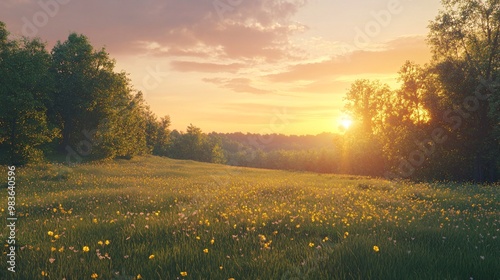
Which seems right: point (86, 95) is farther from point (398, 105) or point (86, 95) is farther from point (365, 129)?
point (365, 129)

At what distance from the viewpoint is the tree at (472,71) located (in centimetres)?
3325

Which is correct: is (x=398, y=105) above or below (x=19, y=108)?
above

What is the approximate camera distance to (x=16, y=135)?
30.0 metres

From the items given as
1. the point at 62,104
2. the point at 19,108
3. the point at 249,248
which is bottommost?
the point at 249,248

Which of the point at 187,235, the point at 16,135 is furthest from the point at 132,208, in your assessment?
the point at 16,135

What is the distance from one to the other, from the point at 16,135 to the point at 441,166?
4310 centimetres

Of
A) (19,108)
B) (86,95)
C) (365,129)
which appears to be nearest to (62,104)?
(86,95)

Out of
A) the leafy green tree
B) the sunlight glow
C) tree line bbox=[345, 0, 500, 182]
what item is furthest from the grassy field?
the sunlight glow

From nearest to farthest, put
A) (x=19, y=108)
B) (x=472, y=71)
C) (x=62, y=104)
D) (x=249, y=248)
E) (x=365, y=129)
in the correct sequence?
(x=249, y=248) → (x=19, y=108) → (x=472, y=71) → (x=62, y=104) → (x=365, y=129)

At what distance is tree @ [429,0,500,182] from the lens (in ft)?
109

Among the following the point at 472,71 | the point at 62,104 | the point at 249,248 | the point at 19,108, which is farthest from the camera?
the point at 62,104

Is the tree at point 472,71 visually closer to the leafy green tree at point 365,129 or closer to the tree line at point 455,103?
the tree line at point 455,103

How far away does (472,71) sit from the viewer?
33.7 meters

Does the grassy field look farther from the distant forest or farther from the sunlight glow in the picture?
the sunlight glow
